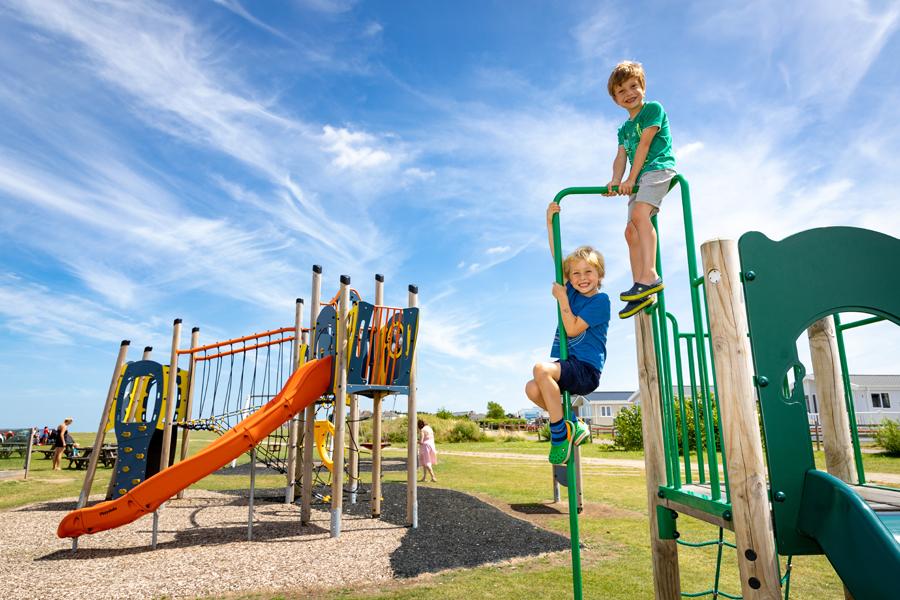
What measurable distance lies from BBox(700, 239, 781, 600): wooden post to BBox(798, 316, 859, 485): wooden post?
127cm

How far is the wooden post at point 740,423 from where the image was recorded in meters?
2.35

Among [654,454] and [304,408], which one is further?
[304,408]

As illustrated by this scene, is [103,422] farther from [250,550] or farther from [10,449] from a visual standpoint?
[10,449]

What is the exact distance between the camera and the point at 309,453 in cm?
770

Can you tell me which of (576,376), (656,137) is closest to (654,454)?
(576,376)

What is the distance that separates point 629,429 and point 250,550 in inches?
792

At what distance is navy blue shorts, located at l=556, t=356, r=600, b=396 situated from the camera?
309 centimetres

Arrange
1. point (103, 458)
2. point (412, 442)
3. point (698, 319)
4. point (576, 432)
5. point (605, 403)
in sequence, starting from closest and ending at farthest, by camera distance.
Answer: point (698, 319), point (576, 432), point (412, 442), point (103, 458), point (605, 403)

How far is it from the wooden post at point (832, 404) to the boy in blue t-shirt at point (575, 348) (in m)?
1.45

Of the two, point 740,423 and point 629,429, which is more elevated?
point 740,423

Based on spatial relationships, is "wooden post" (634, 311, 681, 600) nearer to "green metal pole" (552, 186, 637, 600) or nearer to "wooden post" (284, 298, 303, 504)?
"green metal pole" (552, 186, 637, 600)

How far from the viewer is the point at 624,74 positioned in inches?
138

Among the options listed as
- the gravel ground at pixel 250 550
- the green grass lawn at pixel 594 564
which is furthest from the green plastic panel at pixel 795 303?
the gravel ground at pixel 250 550

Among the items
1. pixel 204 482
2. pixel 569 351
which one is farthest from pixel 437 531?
pixel 204 482
